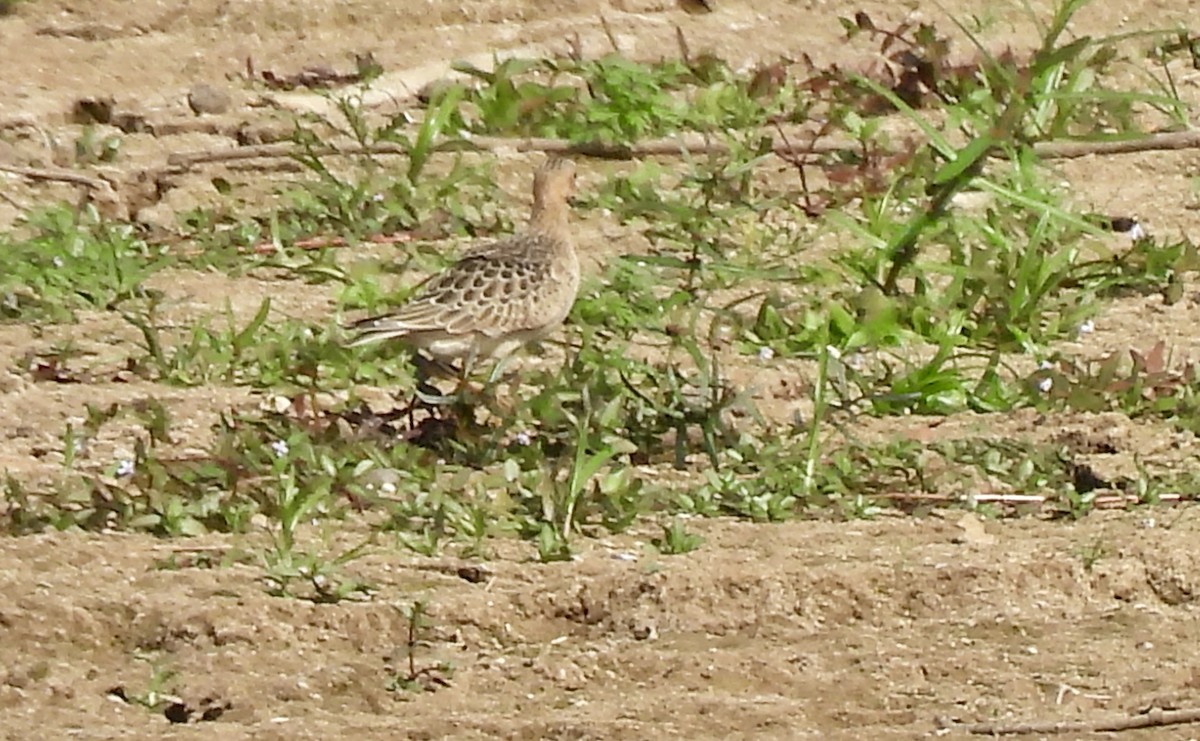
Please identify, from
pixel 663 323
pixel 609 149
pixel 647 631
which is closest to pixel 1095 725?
pixel 647 631

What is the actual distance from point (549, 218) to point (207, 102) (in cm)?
228

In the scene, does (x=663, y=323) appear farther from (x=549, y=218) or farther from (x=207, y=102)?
(x=207, y=102)

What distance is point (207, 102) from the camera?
354 inches

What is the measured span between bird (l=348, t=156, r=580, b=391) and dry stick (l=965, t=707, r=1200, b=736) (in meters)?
2.16

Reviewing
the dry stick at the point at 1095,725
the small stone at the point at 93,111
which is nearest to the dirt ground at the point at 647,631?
the dry stick at the point at 1095,725

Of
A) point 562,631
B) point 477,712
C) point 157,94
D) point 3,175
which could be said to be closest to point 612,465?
point 562,631

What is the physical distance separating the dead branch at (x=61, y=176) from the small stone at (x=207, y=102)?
0.89 meters

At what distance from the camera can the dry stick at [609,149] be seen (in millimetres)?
7887

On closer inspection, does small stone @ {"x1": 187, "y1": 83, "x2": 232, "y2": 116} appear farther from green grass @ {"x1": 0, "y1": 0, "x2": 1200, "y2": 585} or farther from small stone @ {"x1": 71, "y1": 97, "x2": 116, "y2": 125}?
green grass @ {"x1": 0, "y1": 0, "x2": 1200, "y2": 585}

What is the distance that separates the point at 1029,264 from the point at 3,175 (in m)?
3.33

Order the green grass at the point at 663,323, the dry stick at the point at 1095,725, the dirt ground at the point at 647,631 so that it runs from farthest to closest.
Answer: the green grass at the point at 663,323, the dirt ground at the point at 647,631, the dry stick at the point at 1095,725

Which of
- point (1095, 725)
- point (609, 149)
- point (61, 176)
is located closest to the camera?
point (1095, 725)

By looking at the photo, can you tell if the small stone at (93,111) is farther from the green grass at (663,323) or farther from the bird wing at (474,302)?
the bird wing at (474,302)

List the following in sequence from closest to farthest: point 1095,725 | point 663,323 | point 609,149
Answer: point 1095,725
point 663,323
point 609,149
